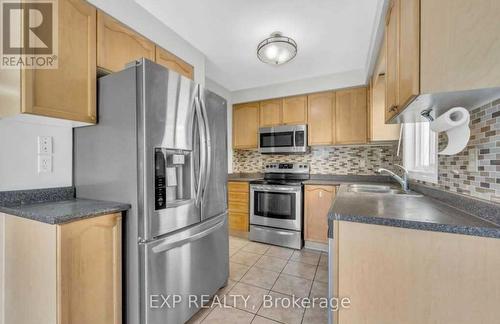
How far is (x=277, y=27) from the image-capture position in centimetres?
194

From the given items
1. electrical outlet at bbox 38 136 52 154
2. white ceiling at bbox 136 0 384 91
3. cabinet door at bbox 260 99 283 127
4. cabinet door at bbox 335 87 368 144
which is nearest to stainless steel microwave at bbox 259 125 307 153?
cabinet door at bbox 260 99 283 127

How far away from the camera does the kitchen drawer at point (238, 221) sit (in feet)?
10.7

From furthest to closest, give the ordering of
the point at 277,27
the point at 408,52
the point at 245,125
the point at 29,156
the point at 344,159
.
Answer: the point at 245,125 < the point at 344,159 < the point at 277,27 < the point at 29,156 < the point at 408,52

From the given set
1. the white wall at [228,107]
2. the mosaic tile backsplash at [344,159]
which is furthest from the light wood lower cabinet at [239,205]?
the mosaic tile backsplash at [344,159]

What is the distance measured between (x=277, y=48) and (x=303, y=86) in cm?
128

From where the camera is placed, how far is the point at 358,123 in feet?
9.50

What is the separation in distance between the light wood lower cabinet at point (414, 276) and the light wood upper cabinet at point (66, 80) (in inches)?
64.5

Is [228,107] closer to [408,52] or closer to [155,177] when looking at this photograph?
[155,177]

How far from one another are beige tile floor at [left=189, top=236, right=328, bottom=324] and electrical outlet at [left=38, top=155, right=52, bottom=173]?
144cm

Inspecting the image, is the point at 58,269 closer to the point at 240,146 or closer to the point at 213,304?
the point at 213,304

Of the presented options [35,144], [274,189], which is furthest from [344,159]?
[35,144]

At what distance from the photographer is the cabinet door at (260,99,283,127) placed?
11.2 ft

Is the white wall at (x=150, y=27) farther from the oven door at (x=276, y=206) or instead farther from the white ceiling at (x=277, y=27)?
the oven door at (x=276, y=206)

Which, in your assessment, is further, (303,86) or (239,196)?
(239,196)
